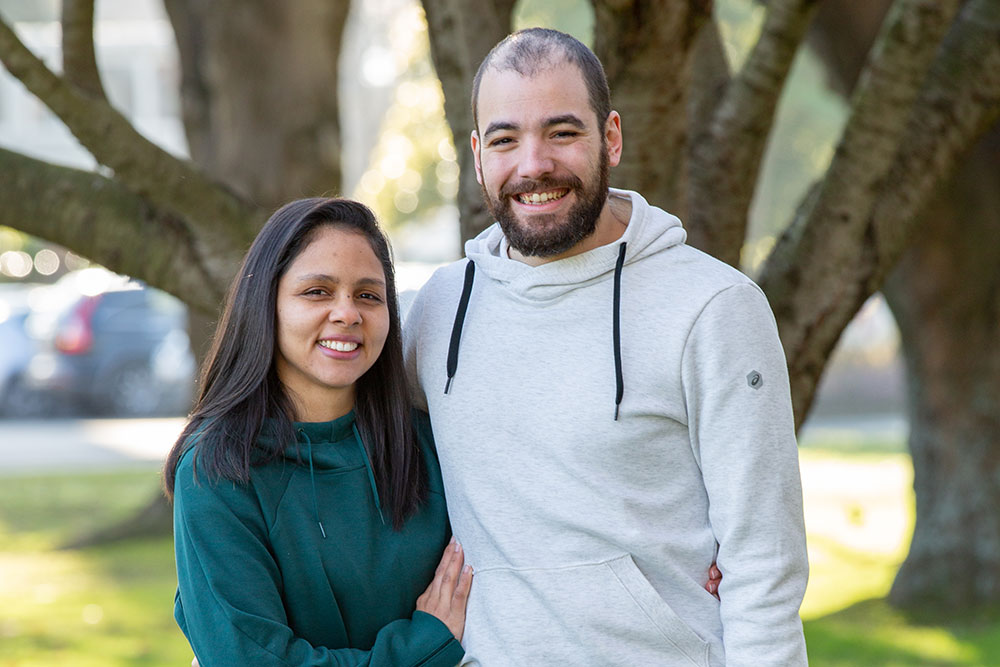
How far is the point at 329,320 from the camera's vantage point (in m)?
2.78

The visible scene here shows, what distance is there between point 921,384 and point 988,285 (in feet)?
2.24

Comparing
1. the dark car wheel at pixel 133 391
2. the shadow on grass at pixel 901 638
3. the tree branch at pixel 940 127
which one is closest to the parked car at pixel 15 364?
the dark car wheel at pixel 133 391

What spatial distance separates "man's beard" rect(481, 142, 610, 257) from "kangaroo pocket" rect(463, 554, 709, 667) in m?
0.72

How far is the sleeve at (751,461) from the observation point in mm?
2521

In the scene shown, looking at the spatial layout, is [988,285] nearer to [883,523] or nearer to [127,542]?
[883,523]

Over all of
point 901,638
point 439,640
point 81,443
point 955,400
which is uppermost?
point 439,640

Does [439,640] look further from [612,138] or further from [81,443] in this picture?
[81,443]

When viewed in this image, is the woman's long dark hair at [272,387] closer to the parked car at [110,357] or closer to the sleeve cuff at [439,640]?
the sleeve cuff at [439,640]

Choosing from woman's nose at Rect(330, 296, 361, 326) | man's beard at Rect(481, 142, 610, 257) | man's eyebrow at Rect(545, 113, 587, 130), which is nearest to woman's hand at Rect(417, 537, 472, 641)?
woman's nose at Rect(330, 296, 361, 326)

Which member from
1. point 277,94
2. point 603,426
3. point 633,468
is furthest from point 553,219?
point 277,94

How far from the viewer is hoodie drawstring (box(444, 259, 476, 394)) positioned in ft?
9.45

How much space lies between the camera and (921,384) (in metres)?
7.03

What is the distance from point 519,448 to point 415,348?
0.53m

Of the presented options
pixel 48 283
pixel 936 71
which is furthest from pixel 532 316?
pixel 48 283
